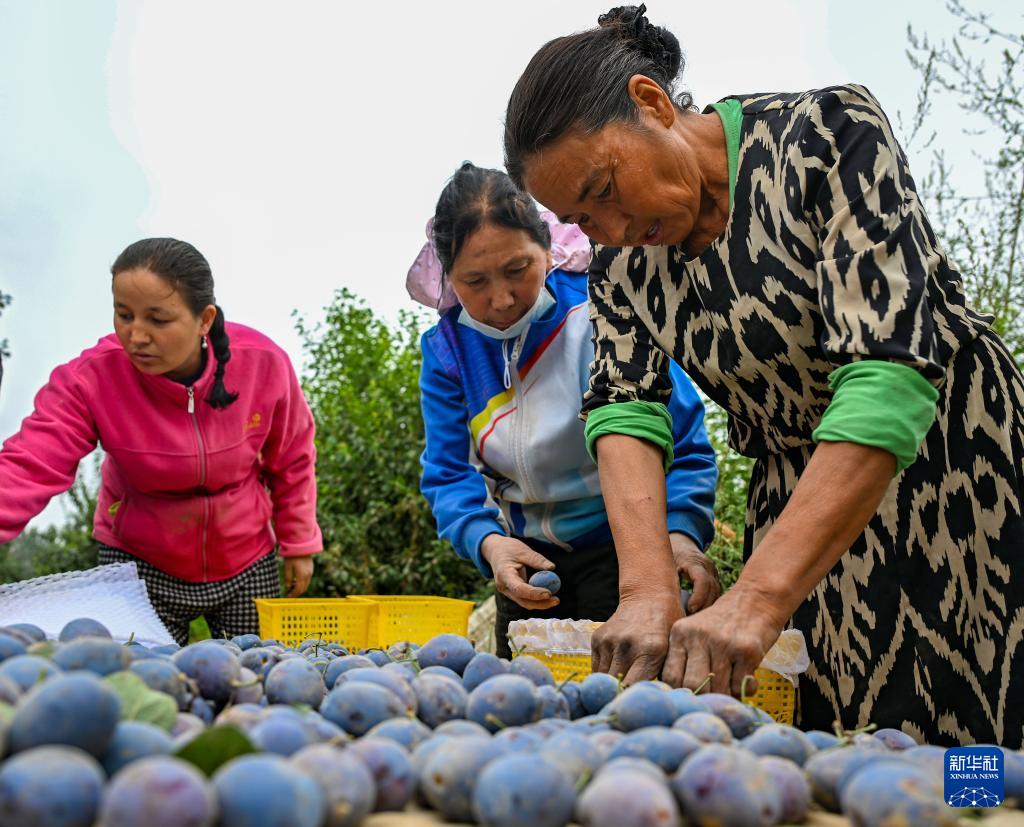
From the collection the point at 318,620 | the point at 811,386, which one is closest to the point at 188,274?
the point at 318,620

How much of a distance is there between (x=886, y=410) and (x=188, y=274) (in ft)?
7.65

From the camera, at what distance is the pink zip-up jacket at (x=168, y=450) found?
269 centimetres

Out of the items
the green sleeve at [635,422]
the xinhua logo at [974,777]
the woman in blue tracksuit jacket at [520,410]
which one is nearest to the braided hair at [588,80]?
the green sleeve at [635,422]

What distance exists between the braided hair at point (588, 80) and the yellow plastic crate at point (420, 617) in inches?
61.0

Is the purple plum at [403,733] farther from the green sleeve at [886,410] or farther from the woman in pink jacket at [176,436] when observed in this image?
the woman in pink jacket at [176,436]

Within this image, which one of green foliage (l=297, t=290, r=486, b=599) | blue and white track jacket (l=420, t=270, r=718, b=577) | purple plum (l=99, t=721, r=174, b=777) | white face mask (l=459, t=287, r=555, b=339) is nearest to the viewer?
purple plum (l=99, t=721, r=174, b=777)

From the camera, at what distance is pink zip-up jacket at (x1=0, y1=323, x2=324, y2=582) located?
2691mm

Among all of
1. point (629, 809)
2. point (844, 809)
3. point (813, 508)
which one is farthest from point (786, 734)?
point (813, 508)

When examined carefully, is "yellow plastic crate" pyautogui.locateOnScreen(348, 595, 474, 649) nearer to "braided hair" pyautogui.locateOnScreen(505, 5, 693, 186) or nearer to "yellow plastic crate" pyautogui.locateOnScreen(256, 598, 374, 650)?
"yellow plastic crate" pyautogui.locateOnScreen(256, 598, 374, 650)

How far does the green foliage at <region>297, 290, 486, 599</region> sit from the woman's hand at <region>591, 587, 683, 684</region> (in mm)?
3550

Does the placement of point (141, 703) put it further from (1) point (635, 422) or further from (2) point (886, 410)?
(1) point (635, 422)

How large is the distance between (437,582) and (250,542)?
2004 millimetres

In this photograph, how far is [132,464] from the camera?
2.78m

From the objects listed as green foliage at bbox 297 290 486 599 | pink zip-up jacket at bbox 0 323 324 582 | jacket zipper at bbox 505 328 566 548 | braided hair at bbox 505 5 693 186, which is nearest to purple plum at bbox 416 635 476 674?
braided hair at bbox 505 5 693 186
